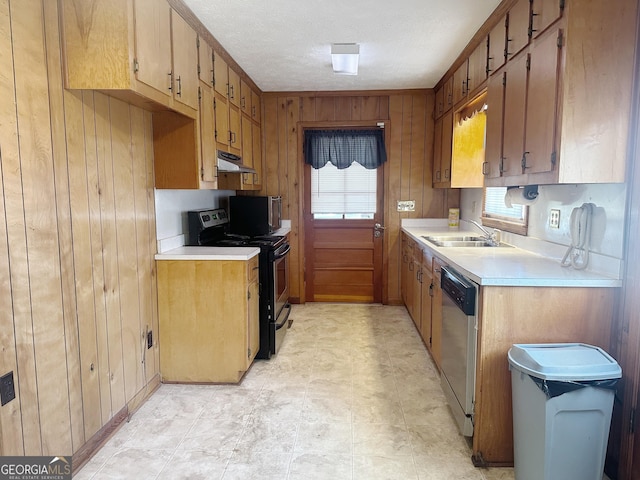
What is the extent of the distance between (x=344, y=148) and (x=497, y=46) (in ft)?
7.62

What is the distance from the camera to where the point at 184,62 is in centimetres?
258

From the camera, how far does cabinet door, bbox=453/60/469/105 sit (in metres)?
3.36

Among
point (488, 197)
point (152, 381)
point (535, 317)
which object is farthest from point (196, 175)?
point (488, 197)

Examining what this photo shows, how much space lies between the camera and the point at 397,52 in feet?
11.0

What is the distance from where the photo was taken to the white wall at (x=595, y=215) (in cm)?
194

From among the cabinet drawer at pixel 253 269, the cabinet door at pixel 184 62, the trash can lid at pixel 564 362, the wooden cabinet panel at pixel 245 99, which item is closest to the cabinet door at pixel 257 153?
the wooden cabinet panel at pixel 245 99

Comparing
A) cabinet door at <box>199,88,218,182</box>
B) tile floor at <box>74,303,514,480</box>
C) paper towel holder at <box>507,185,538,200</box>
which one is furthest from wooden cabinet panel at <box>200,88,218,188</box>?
paper towel holder at <box>507,185,538,200</box>

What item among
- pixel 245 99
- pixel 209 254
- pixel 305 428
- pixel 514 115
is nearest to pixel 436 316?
pixel 305 428

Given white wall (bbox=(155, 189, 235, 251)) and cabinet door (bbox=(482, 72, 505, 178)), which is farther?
white wall (bbox=(155, 189, 235, 251))

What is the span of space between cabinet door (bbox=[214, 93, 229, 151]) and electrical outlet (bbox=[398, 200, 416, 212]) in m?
2.24

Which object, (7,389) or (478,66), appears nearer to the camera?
(7,389)

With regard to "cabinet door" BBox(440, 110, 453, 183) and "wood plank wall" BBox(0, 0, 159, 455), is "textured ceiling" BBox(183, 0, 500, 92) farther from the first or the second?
"wood plank wall" BBox(0, 0, 159, 455)

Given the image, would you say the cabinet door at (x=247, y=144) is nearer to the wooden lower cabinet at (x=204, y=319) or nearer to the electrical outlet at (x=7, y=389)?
the wooden lower cabinet at (x=204, y=319)

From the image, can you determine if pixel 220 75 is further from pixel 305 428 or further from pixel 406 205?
pixel 305 428
